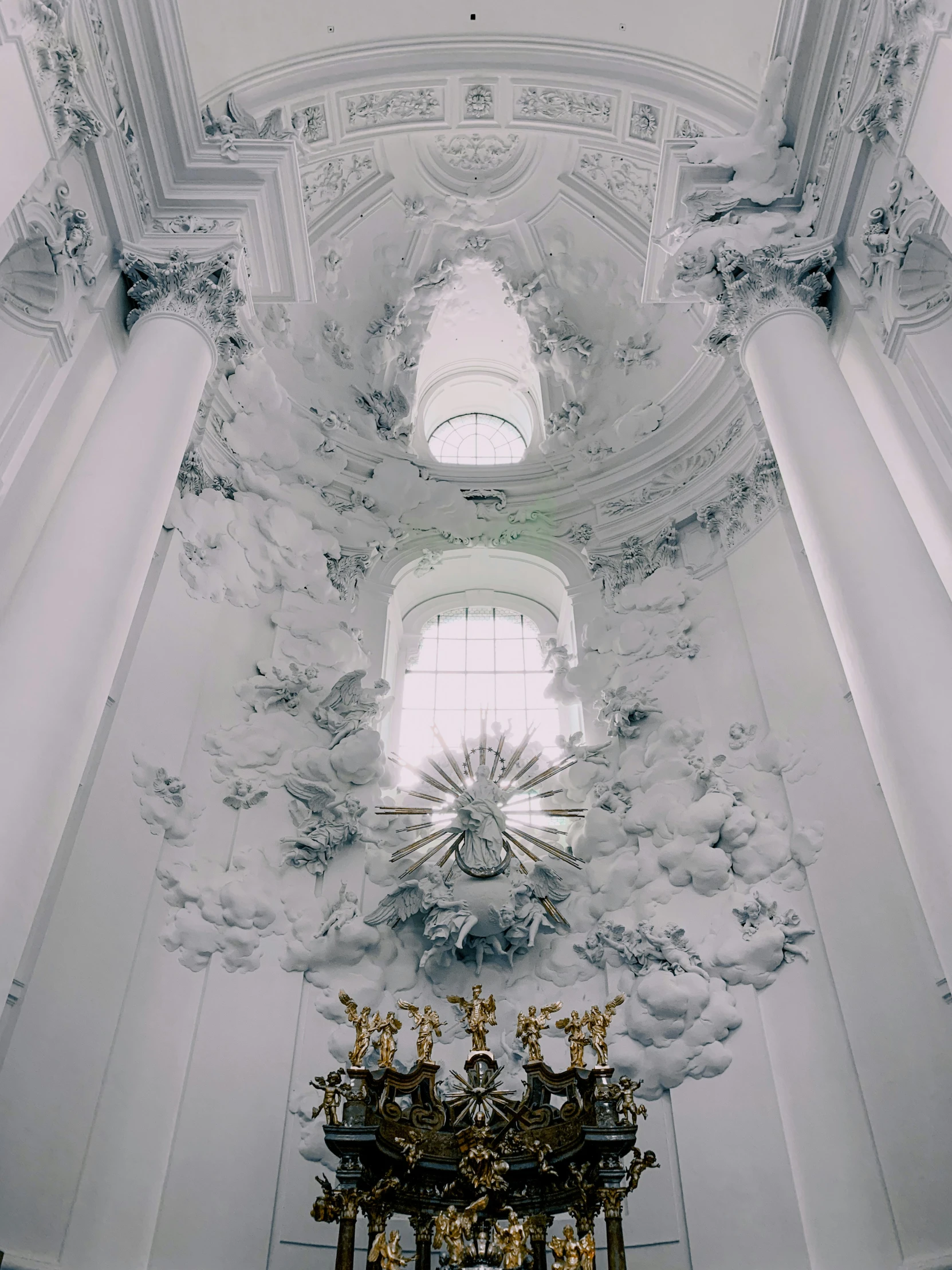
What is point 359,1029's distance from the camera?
6.96 meters

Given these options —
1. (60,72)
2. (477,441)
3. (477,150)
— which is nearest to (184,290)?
(60,72)

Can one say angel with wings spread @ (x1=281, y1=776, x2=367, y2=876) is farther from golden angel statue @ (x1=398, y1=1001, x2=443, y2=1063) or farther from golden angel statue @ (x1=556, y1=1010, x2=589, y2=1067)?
golden angel statue @ (x1=556, y1=1010, x2=589, y2=1067)

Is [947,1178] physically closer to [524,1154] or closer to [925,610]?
[524,1154]

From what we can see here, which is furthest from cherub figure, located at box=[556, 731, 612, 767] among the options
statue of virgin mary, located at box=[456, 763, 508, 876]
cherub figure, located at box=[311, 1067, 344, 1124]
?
cherub figure, located at box=[311, 1067, 344, 1124]

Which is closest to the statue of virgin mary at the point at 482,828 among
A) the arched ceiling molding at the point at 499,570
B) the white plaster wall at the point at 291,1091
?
the white plaster wall at the point at 291,1091

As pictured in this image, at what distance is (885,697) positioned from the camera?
5.54 meters

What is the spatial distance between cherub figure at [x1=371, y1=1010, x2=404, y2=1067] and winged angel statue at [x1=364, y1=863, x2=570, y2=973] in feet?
4.96

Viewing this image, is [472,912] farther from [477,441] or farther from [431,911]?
[477,441]

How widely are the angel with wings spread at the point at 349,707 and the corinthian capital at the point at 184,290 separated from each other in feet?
12.5

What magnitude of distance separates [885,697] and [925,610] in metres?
0.65

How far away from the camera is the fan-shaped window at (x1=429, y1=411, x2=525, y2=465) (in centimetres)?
1555


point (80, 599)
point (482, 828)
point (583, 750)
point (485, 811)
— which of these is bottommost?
point (80, 599)

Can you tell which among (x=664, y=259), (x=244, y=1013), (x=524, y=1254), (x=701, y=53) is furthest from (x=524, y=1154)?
(x=701, y=53)

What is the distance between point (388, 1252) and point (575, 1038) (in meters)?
2.07
